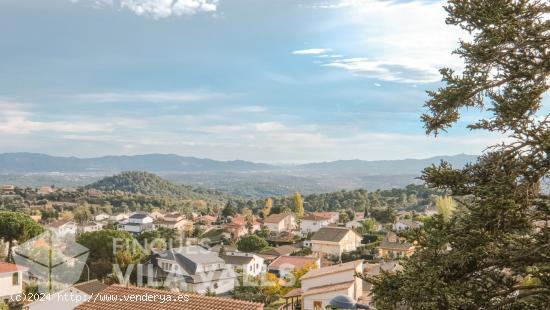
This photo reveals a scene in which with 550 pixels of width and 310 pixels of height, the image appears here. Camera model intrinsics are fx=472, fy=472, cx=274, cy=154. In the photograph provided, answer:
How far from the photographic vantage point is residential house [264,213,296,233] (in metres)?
79.1

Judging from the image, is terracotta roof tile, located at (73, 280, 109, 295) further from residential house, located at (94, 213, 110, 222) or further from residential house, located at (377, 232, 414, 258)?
residential house, located at (94, 213, 110, 222)

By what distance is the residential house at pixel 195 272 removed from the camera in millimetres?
36688

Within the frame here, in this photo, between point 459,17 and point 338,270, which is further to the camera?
point 338,270

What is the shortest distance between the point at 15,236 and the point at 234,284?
64.4 ft

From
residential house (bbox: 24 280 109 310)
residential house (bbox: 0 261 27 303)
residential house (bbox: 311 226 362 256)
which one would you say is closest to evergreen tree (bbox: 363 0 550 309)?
residential house (bbox: 24 280 109 310)

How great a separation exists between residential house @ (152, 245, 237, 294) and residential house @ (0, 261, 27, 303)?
10.0m

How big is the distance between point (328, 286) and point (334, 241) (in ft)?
100

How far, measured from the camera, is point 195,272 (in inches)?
1502

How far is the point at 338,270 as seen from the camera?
88.9ft

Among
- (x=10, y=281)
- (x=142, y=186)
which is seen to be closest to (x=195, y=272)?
(x=10, y=281)

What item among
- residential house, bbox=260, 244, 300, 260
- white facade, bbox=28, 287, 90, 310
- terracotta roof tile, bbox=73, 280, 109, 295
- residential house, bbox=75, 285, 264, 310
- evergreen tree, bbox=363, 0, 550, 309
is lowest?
residential house, bbox=260, 244, 300, 260

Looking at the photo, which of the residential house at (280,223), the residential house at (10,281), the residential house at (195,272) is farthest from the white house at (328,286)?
the residential house at (280,223)

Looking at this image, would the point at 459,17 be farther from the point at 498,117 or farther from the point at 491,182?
the point at 491,182

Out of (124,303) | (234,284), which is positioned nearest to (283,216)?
(234,284)
